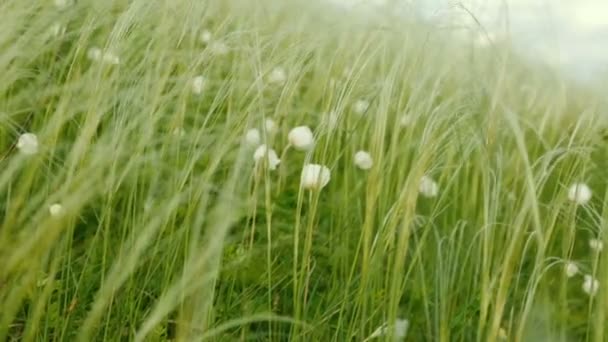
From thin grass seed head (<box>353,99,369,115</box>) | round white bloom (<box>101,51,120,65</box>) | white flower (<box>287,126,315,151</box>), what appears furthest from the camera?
thin grass seed head (<box>353,99,369,115</box>)

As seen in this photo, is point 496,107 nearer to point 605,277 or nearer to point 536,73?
point 605,277

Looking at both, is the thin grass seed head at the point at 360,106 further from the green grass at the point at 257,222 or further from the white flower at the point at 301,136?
the white flower at the point at 301,136

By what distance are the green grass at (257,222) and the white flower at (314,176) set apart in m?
0.03

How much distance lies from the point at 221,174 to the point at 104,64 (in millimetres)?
293

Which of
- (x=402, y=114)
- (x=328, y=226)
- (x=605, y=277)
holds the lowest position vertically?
(x=328, y=226)

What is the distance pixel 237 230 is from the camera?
1.46m

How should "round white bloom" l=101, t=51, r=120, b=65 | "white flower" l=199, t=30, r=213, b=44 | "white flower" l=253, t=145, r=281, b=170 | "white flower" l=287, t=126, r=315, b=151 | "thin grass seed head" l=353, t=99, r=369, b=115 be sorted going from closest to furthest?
"white flower" l=253, t=145, r=281, b=170
"round white bloom" l=101, t=51, r=120, b=65
"white flower" l=287, t=126, r=315, b=151
"thin grass seed head" l=353, t=99, r=369, b=115
"white flower" l=199, t=30, r=213, b=44

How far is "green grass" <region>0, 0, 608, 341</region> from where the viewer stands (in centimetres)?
109

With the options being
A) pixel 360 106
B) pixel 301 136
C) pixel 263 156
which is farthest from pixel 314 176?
pixel 360 106

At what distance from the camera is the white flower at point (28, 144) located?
4.25 ft

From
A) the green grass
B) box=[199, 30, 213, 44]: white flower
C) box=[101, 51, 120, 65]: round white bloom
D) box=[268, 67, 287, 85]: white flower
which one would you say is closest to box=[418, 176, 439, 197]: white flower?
the green grass

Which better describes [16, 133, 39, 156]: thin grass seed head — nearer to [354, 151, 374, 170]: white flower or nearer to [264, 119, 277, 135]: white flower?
[264, 119, 277, 135]: white flower

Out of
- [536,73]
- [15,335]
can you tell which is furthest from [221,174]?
[536,73]

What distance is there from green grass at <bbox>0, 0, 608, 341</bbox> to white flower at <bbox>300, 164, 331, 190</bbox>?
0.09 ft
